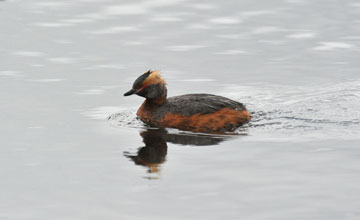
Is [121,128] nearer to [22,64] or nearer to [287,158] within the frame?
[287,158]

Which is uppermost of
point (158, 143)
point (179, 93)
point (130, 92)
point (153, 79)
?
point (153, 79)

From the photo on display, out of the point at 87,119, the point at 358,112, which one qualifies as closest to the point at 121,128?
the point at 87,119

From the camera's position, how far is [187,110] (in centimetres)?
1355

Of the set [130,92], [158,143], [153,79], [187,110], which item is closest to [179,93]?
[153,79]

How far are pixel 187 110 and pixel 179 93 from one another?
5.52 feet

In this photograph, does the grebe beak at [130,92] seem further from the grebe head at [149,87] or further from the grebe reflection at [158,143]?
the grebe reflection at [158,143]

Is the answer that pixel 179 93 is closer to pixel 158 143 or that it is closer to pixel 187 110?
pixel 187 110

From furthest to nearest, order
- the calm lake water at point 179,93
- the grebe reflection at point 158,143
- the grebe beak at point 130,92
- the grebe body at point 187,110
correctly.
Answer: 1. the grebe beak at point 130,92
2. the grebe body at point 187,110
3. the grebe reflection at point 158,143
4. the calm lake water at point 179,93

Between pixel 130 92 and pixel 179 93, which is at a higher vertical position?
pixel 130 92

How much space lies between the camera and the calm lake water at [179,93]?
966 centimetres

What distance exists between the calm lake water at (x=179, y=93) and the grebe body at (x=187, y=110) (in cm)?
30

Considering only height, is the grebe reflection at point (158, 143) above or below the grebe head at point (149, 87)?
below

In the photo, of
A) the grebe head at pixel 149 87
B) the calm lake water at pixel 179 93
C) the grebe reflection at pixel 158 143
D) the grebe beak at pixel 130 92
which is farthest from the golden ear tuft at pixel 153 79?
the grebe reflection at pixel 158 143

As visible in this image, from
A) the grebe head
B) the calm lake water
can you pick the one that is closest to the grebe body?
the grebe head
